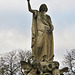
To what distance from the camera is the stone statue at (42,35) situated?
11.3 meters

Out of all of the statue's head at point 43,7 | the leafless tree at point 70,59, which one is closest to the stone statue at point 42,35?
the statue's head at point 43,7

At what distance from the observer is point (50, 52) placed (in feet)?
37.8

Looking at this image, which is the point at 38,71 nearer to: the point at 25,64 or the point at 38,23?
the point at 25,64

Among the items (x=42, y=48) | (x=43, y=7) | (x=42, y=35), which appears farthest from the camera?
(x=43, y=7)

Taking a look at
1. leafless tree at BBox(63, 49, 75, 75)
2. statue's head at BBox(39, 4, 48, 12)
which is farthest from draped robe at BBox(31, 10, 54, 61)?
leafless tree at BBox(63, 49, 75, 75)

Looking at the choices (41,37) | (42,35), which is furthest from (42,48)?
(42,35)

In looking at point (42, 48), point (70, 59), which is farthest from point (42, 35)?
point (70, 59)

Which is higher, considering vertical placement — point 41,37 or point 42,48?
point 41,37

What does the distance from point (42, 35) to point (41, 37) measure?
13 cm

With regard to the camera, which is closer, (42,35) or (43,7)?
(42,35)

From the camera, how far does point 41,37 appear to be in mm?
11422

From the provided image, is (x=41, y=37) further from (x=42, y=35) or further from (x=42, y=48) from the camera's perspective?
(x=42, y=48)

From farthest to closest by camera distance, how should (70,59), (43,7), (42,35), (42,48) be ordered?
1. (70,59)
2. (43,7)
3. (42,35)
4. (42,48)

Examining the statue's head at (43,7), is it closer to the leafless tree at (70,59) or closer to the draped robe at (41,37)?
the draped robe at (41,37)
